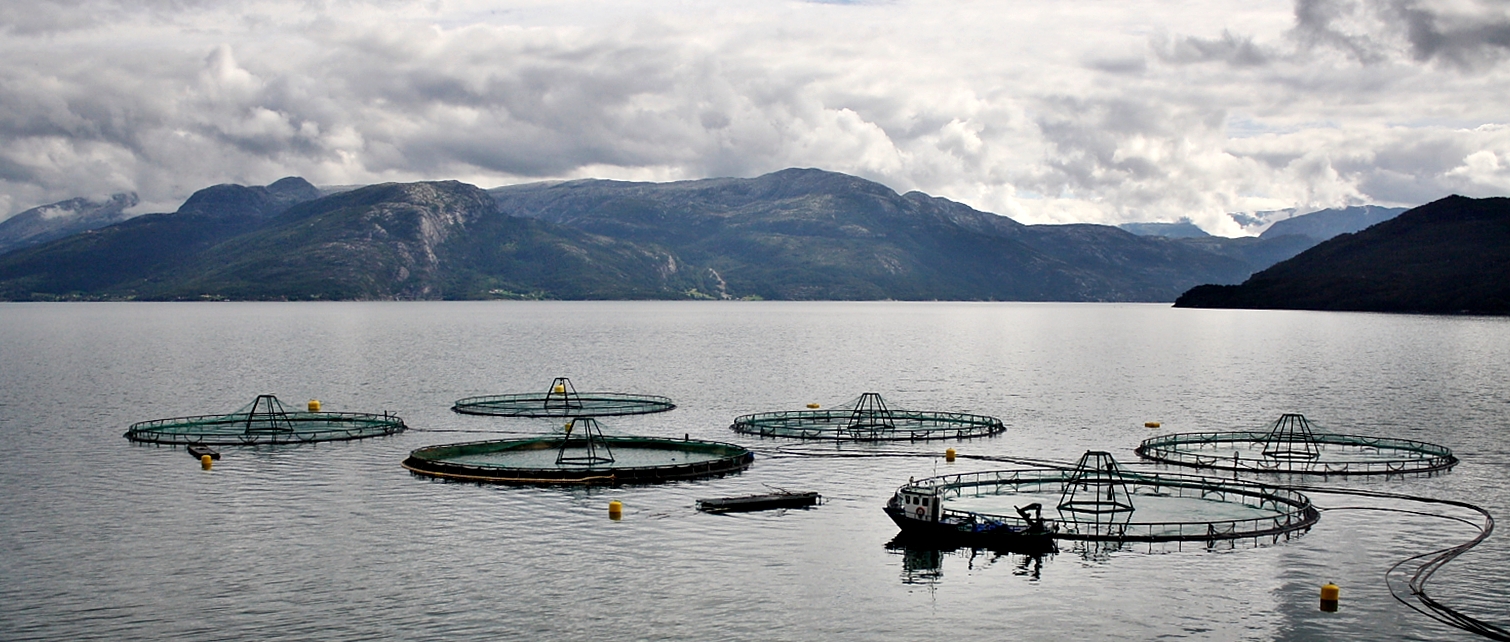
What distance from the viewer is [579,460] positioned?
10881cm

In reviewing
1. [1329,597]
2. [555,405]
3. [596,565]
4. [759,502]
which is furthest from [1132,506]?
[555,405]

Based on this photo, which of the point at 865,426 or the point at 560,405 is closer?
the point at 865,426

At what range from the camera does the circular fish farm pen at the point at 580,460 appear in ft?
333

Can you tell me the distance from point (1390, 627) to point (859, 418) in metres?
77.5

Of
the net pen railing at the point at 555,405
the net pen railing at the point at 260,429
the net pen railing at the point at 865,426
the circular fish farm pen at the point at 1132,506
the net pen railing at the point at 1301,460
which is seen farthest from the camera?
the net pen railing at the point at 555,405

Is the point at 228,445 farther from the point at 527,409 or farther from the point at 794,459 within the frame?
the point at 794,459

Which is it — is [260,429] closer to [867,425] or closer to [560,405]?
[560,405]

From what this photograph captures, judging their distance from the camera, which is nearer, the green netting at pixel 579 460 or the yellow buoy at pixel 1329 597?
the yellow buoy at pixel 1329 597

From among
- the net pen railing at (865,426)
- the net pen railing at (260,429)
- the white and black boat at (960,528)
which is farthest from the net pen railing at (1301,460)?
the net pen railing at (260,429)

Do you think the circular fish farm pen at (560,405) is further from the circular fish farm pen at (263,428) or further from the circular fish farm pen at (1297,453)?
the circular fish farm pen at (1297,453)

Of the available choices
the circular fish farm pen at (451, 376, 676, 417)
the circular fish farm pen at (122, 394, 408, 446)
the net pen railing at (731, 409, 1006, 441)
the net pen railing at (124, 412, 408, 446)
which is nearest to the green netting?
the net pen railing at (731, 409, 1006, 441)

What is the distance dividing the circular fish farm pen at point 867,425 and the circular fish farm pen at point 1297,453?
21.3 meters

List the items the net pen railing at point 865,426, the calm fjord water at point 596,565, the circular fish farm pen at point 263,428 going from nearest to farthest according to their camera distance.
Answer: the calm fjord water at point 596,565, the circular fish farm pen at point 263,428, the net pen railing at point 865,426

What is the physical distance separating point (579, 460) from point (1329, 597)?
64061 mm
